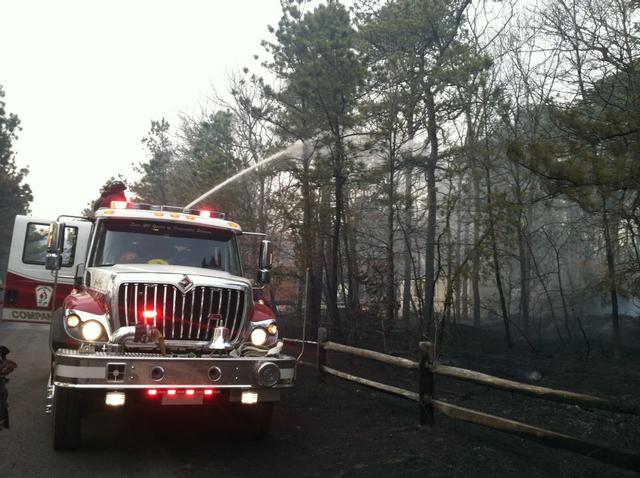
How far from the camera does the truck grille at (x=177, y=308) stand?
6.39 m

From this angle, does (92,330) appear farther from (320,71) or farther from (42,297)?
(320,71)

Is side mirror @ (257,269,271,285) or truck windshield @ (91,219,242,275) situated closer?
truck windshield @ (91,219,242,275)

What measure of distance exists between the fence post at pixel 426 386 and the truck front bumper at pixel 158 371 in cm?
237

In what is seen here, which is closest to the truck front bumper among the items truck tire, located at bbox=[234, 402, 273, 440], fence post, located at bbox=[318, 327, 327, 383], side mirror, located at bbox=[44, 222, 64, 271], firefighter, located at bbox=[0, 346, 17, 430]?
firefighter, located at bbox=[0, 346, 17, 430]

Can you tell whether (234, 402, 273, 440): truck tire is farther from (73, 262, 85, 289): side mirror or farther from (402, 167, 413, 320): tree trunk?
(402, 167, 413, 320): tree trunk

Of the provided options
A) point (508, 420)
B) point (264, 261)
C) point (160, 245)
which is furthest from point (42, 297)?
point (508, 420)

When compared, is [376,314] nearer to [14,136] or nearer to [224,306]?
[224,306]

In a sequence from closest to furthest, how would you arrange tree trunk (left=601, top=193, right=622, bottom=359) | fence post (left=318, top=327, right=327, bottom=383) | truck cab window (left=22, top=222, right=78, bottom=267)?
truck cab window (left=22, top=222, right=78, bottom=267) → fence post (left=318, top=327, right=327, bottom=383) → tree trunk (left=601, top=193, right=622, bottom=359)

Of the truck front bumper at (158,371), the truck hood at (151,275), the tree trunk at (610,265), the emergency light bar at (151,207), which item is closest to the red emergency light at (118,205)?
the emergency light bar at (151,207)

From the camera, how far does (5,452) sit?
6.26 m

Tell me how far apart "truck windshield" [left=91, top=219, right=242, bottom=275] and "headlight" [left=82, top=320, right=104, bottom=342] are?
51.5 inches

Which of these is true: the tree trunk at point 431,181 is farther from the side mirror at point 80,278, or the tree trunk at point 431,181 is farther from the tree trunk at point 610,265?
the side mirror at point 80,278

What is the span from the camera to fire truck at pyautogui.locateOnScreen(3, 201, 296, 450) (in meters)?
5.84

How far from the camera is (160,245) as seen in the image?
7.73 metres
